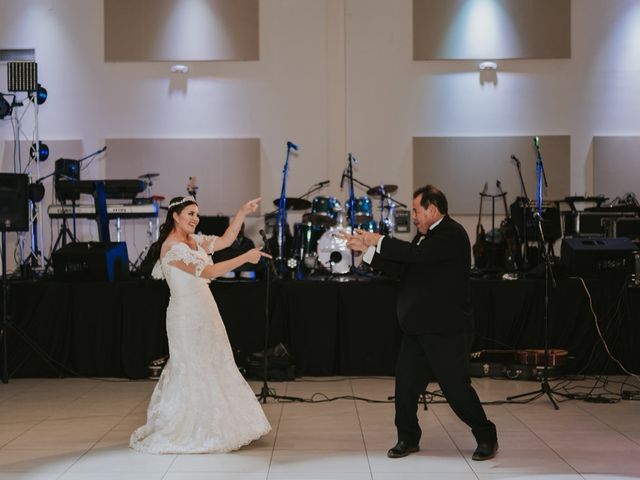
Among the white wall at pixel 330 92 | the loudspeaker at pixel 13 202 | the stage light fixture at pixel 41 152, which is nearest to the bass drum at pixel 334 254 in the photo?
the white wall at pixel 330 92

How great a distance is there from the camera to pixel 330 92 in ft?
38.3

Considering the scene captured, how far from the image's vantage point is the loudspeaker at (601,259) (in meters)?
7.75

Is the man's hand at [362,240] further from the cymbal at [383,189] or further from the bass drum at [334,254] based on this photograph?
the cymbal at [383,189]

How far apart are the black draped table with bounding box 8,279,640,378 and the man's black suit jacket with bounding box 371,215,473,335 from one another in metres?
3.05

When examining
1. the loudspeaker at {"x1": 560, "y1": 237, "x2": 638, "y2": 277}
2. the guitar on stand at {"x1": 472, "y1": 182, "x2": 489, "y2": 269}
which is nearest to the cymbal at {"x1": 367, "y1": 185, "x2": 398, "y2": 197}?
the guitar on stand at {"x1": 472, "y1": 182, "x2": 489, "y2": 269}

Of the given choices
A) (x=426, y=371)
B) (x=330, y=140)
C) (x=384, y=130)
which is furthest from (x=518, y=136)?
(x=426, y=371)

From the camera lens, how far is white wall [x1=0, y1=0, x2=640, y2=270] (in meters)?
11.6

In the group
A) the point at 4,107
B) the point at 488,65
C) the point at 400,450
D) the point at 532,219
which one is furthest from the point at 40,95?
the point at 400,450

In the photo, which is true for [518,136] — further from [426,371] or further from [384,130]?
[426,371]

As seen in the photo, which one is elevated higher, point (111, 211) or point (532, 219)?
point (111, 211)

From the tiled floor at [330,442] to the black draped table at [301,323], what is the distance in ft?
2.22

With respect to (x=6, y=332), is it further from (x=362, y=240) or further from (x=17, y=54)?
(x=17, y=54)

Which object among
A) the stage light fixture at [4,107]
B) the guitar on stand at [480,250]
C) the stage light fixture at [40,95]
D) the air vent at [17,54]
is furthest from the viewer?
the air vent at [17,54]

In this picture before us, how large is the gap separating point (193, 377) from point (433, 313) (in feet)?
5.08
